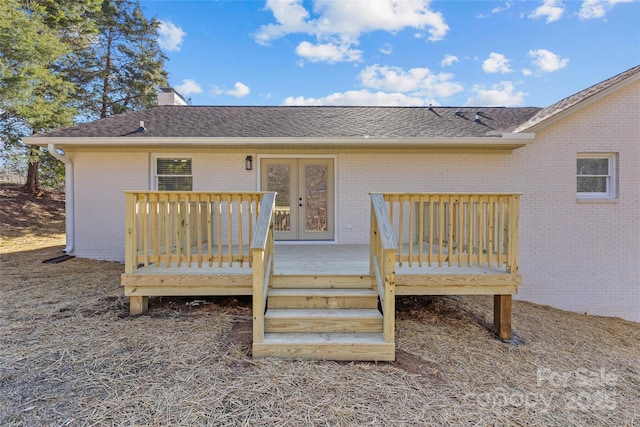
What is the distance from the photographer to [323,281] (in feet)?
12.7

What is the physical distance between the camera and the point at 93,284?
204 inches

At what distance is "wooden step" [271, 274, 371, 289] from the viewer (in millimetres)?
3861

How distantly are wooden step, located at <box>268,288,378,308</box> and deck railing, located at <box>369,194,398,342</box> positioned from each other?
0.24 metres

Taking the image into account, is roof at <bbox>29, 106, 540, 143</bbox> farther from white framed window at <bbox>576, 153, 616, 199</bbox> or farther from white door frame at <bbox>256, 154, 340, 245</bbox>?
white framed window at <bbox>576, 153, 616, 199</bbox>

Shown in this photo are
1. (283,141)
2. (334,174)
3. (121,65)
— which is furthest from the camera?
(121,65)

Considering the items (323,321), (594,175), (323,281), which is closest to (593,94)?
(594,175)

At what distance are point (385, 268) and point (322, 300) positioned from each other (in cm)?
90

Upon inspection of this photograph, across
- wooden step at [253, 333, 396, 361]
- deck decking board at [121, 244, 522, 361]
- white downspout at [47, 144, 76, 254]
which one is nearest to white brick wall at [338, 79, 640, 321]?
deck decking board at [121, 244, 522, 361]

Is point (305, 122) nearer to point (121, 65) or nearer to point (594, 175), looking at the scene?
point (594, 175)

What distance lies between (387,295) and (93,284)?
16.0 feet

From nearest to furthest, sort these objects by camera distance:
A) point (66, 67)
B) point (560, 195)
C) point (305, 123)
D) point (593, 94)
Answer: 1. point (593, 94)
2. point (560, 195)
3. point (305, 123)
4. point (66, 67)

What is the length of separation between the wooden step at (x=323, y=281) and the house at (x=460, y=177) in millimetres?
3127

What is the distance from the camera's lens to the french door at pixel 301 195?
7207 mm

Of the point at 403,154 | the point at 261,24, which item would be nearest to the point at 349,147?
the point at 403,154
